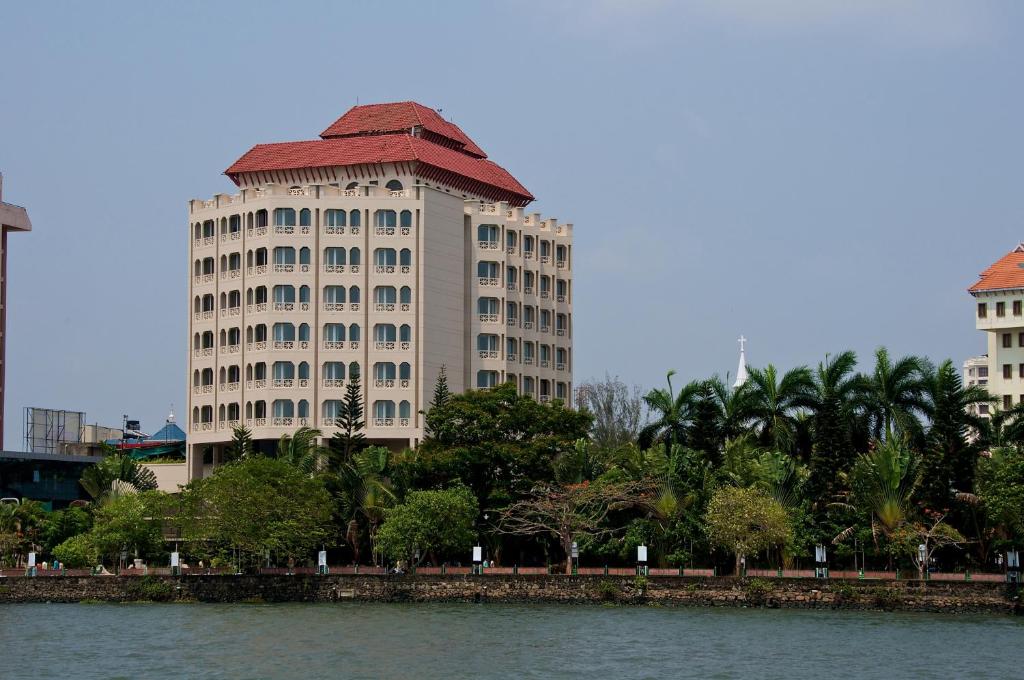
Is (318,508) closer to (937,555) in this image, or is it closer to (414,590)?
(414,590)

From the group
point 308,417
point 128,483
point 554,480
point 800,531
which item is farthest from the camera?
point 308,417

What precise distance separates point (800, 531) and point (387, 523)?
2168 cm

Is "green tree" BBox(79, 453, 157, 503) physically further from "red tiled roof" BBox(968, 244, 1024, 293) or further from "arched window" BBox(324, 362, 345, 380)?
"red tiled roof" BBox(968, 244, 1024, 293)

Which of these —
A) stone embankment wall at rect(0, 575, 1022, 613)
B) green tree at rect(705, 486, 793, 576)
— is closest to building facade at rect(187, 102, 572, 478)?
stone embankment wall at rect(0, 575, 1022, 613)

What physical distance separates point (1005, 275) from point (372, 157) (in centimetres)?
4665

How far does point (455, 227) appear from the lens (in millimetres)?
128250

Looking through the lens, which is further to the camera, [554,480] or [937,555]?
[554,480]

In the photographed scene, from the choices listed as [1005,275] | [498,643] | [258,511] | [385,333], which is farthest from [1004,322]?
[498,643]

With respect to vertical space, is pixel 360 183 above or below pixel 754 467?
above

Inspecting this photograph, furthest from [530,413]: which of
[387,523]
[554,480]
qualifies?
[387,523]

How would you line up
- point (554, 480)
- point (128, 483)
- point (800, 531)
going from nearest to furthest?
point (800, 531)
point (554, 480)
point (128, 483)

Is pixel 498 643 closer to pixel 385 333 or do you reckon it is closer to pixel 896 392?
pixel 896 392

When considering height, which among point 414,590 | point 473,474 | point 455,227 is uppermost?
point 455,227

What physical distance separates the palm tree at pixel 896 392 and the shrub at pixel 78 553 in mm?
43116
